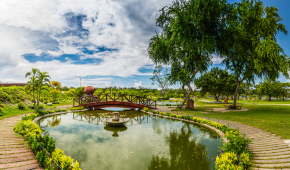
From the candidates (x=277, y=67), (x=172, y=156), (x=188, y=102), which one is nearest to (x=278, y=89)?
(x=277, y=67)

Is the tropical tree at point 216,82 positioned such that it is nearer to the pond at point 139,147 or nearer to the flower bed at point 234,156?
the pond at point 139,147

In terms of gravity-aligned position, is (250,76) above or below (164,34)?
below

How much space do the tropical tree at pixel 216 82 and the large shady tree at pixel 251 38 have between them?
54.9 feet

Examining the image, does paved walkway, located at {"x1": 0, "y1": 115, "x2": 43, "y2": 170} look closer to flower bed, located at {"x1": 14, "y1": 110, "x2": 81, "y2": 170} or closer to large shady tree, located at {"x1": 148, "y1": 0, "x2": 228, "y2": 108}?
flower bed, located at {"x1": 14, "y1": 110, "x2": 81, "y2": 170}

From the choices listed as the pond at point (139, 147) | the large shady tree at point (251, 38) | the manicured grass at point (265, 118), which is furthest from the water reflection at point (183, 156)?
the large shady tree at point (251, 38)

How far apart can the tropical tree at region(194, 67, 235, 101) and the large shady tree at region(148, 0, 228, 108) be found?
1722cm

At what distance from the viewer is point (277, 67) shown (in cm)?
1714

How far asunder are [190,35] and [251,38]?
24.1 ft

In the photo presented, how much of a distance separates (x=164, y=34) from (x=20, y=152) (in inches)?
836

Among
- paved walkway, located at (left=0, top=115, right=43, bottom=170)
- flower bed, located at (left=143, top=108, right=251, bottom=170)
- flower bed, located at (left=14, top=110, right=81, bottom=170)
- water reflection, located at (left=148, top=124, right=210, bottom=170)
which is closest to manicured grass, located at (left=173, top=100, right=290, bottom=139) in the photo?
flower bed, located at (left=143, top=108, right=251, bottom=170)

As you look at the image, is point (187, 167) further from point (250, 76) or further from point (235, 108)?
point (250, 76)

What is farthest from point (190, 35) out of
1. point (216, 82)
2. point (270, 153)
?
point (216, 82)

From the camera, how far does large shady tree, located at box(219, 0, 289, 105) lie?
17066mm

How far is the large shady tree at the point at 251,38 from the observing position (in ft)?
56.0
